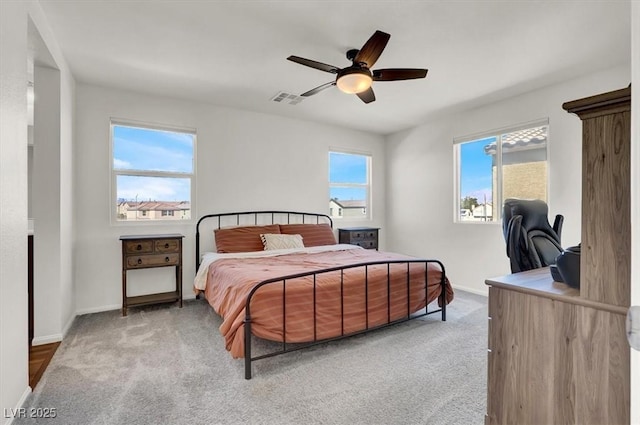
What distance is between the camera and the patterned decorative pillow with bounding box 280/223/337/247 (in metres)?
4.43

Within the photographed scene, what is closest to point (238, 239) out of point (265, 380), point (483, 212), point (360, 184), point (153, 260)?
point (153, 260)

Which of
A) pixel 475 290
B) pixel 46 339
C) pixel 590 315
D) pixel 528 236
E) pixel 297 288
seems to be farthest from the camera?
pixel 475 290

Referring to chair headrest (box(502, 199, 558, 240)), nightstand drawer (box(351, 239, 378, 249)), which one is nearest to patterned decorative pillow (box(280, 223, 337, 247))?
nightstand drawer (box(351, 239, 378, 249))

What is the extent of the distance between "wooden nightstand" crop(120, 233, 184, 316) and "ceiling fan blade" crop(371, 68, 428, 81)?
2785mm

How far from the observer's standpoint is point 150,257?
3.53m

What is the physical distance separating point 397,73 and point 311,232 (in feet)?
8.37

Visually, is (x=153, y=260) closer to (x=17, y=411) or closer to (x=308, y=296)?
(x=17, y=411)

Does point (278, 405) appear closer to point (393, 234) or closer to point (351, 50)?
point (351, 50)

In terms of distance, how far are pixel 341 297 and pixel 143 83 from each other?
320cm

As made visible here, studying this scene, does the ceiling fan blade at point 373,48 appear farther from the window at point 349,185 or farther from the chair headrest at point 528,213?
the window at point 349,185

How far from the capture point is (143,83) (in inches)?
138

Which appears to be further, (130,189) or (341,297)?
(130,189)

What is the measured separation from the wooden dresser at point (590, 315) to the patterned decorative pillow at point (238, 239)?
10.5 ft

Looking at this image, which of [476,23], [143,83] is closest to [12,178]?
[143,83]
